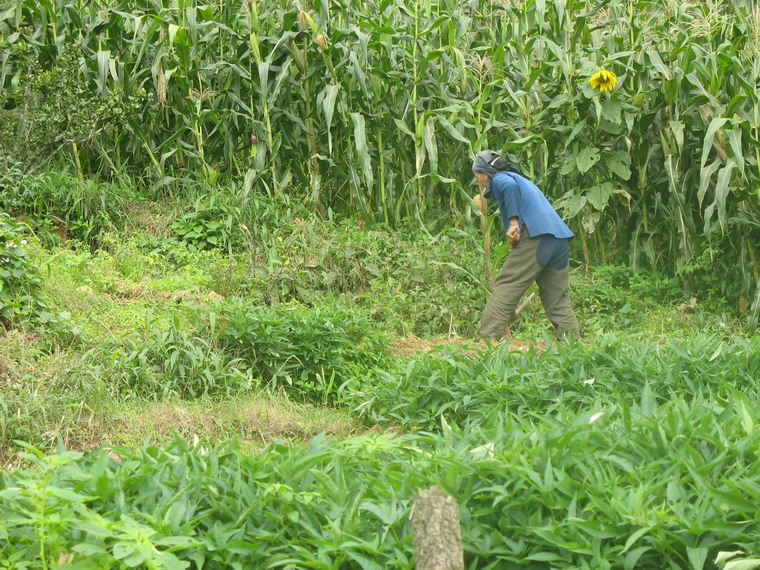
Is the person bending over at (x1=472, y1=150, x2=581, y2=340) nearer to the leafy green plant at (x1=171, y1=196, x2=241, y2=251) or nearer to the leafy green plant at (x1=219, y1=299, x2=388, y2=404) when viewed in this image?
the leafy green plant at (x1=219, y1=299, x2=388, y2=404)

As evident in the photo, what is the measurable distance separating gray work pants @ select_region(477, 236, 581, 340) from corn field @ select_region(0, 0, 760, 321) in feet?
4.80

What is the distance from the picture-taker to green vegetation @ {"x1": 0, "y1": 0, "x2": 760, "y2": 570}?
477cm

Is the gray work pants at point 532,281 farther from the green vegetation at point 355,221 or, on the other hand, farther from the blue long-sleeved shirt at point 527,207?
the green vegetation at point 355,221

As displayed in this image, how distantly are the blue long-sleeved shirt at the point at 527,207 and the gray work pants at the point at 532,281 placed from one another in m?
0.09

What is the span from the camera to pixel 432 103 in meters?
8.92

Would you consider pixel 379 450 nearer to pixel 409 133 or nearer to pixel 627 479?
pixel 627 479

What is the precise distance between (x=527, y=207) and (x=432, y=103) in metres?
2.52

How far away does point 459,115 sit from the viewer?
343 inches

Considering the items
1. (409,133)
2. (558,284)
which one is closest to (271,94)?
(409,133)

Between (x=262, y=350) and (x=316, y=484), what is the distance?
9.89 feet

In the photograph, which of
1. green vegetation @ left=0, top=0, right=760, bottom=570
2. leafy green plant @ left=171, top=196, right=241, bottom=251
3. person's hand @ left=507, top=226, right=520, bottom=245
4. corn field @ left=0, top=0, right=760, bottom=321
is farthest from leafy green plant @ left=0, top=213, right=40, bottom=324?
person's hand @ left=507, top=226, right=520, bottom=245

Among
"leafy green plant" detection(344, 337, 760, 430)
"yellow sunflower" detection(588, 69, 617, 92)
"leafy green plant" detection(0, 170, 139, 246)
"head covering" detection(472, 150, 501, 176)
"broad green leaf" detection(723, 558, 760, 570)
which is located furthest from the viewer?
"leafy green plant" detection(0, 170, 139, 246)

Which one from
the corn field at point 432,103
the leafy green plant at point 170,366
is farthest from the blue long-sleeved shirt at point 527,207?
the leafy green plant at point 170,366

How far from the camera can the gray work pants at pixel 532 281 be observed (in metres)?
6.83
